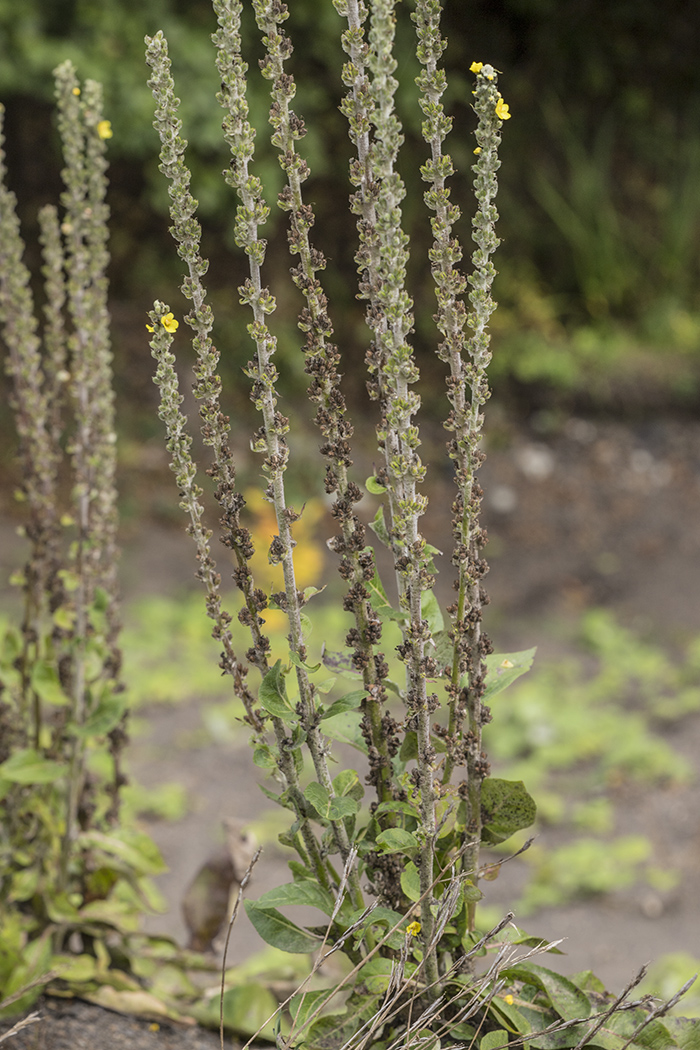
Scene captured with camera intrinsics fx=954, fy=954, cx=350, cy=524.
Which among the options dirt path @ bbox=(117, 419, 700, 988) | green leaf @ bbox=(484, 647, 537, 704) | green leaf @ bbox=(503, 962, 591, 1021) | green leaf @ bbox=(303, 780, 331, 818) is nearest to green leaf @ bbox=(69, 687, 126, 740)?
green leaf @ bbox=(303, 780, 331, 818)

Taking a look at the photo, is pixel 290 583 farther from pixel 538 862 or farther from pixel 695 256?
pixel 695 256

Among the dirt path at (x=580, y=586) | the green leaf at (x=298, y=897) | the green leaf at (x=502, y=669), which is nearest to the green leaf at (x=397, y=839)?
the green leaf at (x=298, y=897)

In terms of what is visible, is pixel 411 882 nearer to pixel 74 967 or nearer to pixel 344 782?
pixel 344 782

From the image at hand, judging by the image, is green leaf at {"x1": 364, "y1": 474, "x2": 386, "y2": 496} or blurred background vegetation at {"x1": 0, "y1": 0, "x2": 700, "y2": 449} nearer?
green leaf at {"x1": 364, "y1": 474, "x2": 386, "y2": 496}

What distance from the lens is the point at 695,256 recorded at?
7539 mm

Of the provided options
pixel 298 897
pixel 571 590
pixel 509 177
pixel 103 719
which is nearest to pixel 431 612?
pixel 298 897

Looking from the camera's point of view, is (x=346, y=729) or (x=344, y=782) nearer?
(x=344, y=782)

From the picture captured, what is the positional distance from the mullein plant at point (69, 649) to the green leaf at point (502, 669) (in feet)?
2.44

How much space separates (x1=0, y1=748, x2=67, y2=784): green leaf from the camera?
5.58 feet

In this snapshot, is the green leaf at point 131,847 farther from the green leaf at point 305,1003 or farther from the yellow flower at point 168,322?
the yellow flower at point 168,322

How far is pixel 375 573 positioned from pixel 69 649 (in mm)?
802

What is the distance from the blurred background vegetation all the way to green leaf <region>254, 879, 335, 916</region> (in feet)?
16.0

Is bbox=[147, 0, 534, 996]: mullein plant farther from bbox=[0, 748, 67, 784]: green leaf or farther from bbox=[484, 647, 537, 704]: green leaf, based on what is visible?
bbox=[0, 748, 67, 784]: green leaf

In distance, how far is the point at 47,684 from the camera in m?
1.79
